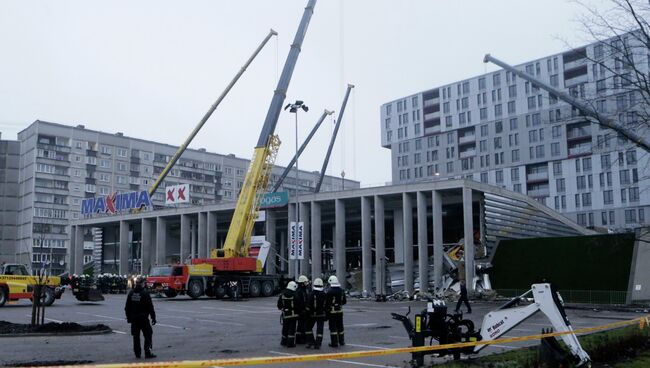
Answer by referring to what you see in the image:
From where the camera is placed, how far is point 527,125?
3526 inches

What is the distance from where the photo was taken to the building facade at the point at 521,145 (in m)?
79.9

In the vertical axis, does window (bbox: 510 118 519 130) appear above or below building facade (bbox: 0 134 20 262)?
above

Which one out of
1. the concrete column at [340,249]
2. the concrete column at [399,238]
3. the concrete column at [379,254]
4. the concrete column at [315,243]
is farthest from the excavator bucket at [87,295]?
the concrete column at [399,238]

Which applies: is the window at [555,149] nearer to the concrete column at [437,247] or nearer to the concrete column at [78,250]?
the concrete column at [437,247]

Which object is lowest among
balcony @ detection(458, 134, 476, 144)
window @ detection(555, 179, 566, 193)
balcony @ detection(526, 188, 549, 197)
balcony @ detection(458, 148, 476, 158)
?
balcony @ detection(526, 188, 549, 197)

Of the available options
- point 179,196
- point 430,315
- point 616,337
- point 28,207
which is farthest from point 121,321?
point 28,207

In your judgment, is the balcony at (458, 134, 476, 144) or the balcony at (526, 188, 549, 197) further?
the balcony at (458, 134, 476, 144)

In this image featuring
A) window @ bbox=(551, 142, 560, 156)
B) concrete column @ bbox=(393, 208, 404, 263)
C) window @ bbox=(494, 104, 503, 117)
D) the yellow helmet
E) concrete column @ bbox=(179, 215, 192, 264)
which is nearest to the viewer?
the yellow helmet

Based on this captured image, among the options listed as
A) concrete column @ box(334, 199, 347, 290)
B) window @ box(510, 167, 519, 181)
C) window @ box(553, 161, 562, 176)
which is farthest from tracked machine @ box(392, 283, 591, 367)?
window @ box(510, 167, 519, 181)

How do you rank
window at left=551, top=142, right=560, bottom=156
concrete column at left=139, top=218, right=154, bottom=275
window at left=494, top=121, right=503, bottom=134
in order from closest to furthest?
concrete column at left=139, top=218, right=154, bottom=275 < window at left=551, top=142, right=560, bottom=156 < window at left=494, top=121, right=503, bottom=134

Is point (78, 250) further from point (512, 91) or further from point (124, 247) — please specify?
point (512, 91)

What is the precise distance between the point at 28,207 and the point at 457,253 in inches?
3028

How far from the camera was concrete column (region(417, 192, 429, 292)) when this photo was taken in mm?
42625

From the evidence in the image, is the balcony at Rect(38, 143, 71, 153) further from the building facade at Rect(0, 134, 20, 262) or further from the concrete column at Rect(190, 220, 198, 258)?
the concrete column at Rect(190, 220, 198, 258)
